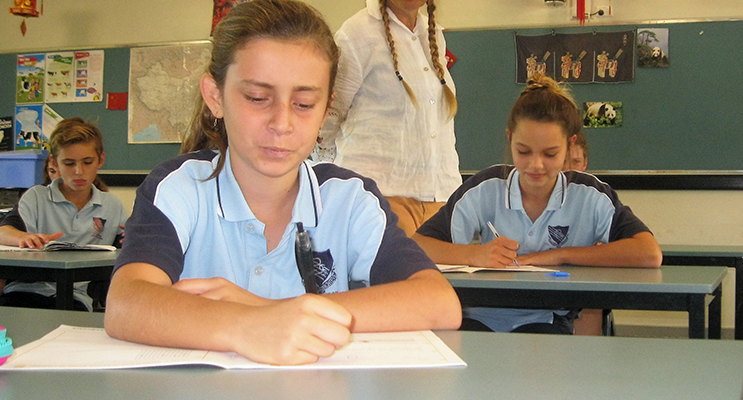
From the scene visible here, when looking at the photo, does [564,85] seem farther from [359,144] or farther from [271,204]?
[271,204]

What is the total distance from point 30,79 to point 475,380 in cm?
524

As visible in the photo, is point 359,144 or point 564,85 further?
point 564,85

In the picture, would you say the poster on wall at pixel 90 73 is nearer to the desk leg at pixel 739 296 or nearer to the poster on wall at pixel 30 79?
the poster on wall at pixel 30 79

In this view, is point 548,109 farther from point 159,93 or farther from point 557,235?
point 159,93

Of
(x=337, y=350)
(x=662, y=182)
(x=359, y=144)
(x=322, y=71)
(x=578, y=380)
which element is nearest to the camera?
(x=578, y=380)

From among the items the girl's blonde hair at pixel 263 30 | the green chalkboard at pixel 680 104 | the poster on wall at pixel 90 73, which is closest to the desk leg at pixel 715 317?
the girl's blonde hair at pixel 263 30

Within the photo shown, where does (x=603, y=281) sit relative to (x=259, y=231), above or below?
below

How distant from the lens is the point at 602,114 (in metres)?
4.04

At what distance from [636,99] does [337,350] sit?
12.1ft

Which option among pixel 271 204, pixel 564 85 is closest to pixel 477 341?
pixel 271 204

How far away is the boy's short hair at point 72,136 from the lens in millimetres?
3234

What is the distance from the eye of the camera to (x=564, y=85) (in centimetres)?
405

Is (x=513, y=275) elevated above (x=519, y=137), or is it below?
below


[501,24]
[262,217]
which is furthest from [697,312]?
[501,24]
